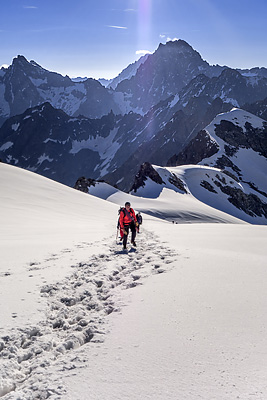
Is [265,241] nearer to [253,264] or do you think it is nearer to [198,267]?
[253,264]

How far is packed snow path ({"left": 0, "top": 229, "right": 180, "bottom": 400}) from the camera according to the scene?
342 centimetres

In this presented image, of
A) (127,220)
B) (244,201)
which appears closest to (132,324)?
(127,220)

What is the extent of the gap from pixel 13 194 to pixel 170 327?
22.6m

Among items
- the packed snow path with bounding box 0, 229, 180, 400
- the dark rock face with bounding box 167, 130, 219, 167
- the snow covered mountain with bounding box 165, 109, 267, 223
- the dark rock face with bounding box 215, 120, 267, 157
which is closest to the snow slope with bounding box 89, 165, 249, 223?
the snow covered mountain with bounding box 165, 109, 267, 223

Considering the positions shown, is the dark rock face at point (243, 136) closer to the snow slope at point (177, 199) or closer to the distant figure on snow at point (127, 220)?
the snow slope at point (177, 199)

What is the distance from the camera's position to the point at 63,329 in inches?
192

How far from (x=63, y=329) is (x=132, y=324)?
1.11 meters

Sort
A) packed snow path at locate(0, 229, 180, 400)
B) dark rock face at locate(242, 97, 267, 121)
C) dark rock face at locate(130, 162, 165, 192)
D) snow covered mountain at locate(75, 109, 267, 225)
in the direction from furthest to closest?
dark rock face at locate(242, 97, 267, 121) < dark rock face at locate(130, 162, 165, 192) < snow covered mountain at locate(75, 109, 267, 225) < packed snow path at locate(0, 229, 180, 400)

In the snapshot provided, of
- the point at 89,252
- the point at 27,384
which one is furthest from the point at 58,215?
the point at 27,384

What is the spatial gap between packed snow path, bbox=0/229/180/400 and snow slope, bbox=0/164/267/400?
0.02 meters

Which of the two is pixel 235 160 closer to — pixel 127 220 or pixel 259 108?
pixel 127 220

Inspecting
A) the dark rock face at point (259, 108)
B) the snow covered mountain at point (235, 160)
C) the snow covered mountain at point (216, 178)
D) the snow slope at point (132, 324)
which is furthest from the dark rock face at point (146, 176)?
the dark rock face at point (259, 108)

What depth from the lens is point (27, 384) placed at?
11.0 feet

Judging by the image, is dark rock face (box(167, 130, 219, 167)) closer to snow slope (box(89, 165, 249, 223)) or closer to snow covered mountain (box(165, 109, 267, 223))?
snow covered mountain (box(165, 109, 267, 223))
